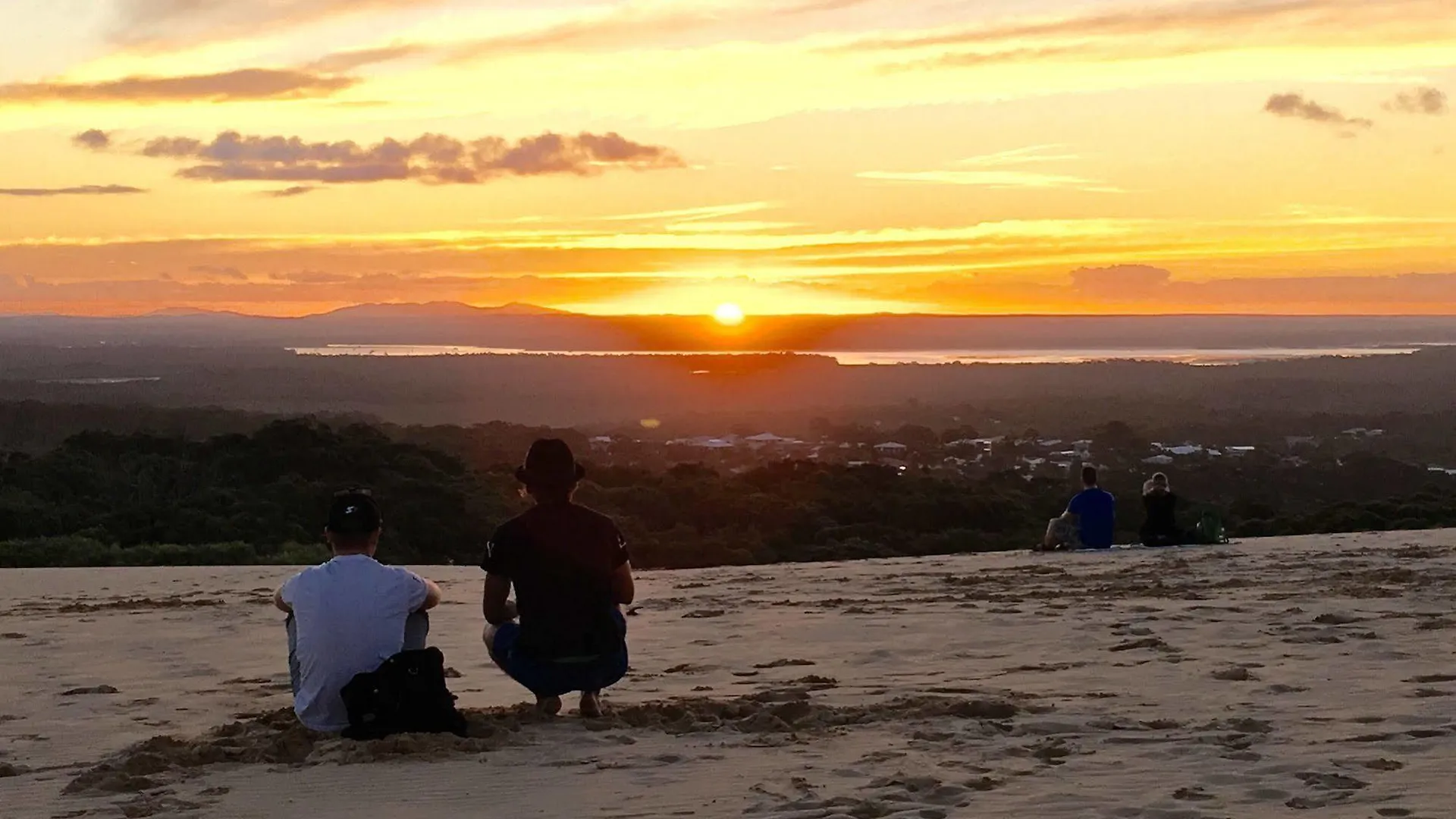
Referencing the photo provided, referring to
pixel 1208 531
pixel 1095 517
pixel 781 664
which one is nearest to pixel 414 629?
pixel 781 664

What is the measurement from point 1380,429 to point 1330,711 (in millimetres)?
61577

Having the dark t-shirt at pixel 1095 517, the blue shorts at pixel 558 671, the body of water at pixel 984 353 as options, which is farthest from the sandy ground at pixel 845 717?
the body of water at pixel 984 353

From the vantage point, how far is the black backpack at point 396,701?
21.9 feet

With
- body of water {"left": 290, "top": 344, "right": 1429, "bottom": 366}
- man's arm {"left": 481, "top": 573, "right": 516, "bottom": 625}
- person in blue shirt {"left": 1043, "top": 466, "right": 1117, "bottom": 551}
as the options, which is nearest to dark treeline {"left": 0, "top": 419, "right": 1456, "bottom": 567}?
person in blue shirt {"left": 1043, "top": 466, "right": 1117, "bottom": 551}

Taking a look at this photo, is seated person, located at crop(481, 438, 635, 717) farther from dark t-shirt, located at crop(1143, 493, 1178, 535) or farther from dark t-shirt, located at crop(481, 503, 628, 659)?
dark t-shirt, located at crop(1143, 493, 1178, 535)

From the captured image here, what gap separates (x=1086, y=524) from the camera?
1773 centimetres

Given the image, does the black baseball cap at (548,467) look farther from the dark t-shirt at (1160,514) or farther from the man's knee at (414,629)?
the dark t-shirt at (1160,514)

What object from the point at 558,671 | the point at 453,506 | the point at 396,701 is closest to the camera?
the point at 396,701

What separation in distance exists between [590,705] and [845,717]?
112 cm

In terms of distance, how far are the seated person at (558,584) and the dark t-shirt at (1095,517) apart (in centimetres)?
1099

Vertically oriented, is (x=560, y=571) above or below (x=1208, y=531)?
above

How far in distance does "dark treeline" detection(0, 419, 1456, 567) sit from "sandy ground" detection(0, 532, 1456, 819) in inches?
446

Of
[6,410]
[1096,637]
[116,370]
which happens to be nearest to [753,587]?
[1096,637]

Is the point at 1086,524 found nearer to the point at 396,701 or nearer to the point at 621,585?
the point at 621,585
